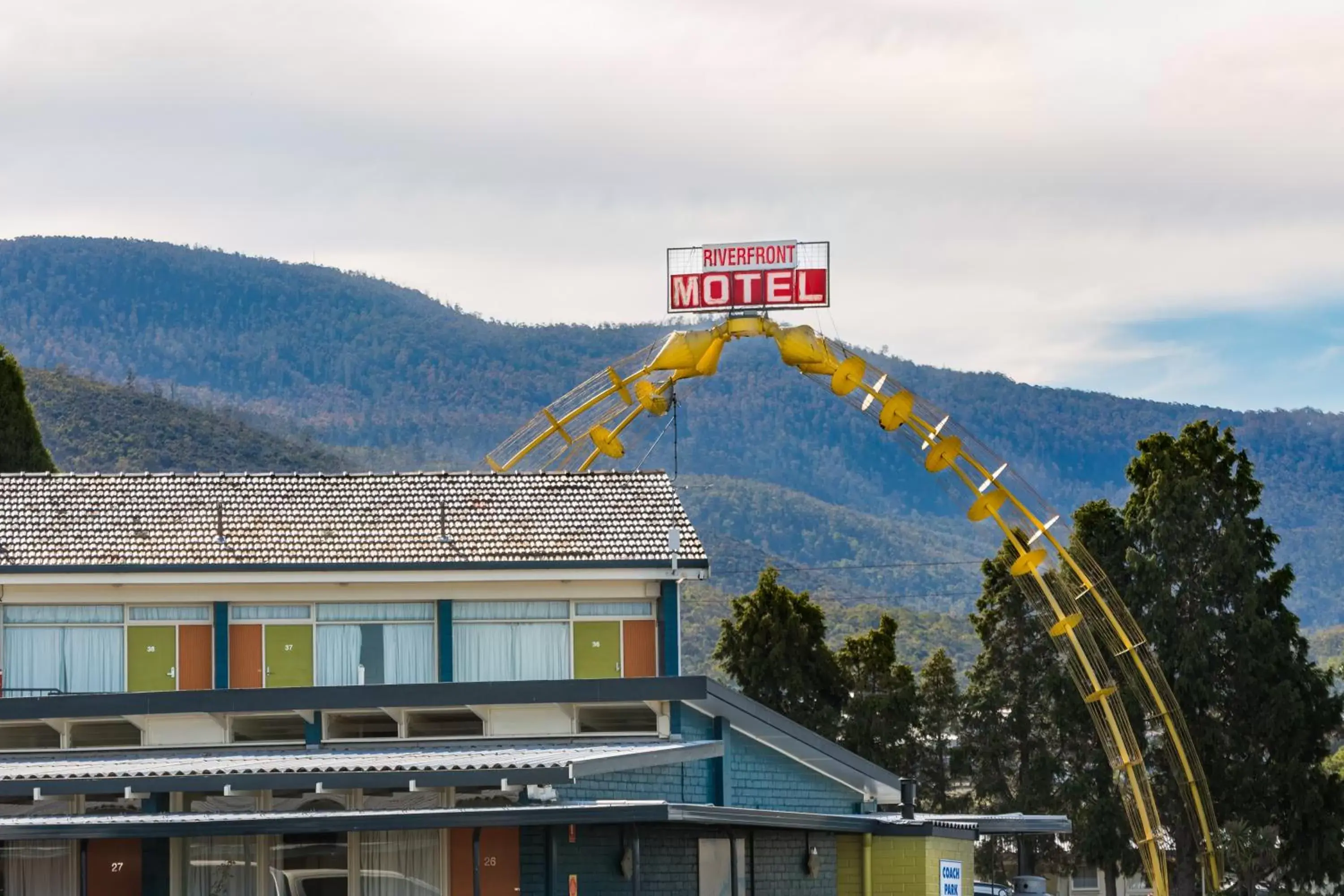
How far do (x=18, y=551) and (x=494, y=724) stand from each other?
12911mm

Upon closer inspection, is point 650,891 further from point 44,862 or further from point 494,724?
point 44,862

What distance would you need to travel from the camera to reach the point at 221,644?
159 ft

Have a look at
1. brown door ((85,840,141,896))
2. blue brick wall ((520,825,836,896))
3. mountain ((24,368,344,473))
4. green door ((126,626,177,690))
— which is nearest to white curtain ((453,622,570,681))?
green door ((126,626,177,690))

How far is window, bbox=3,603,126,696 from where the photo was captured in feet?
159

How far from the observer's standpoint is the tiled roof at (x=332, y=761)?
1367 inches

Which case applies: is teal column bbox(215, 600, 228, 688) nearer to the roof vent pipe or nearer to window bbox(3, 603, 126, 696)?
window bbox(3, 603, 126, 696)

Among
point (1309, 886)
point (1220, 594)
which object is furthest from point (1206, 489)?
point (1309, 886)

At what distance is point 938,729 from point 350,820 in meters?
46.8

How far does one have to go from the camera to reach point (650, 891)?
36594 millimetres

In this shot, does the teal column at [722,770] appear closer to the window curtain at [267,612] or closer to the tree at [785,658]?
the window curtain at [267,612]

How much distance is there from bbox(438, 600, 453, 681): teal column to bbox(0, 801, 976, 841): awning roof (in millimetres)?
14388

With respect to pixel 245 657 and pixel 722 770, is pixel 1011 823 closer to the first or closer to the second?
pixel 722 770

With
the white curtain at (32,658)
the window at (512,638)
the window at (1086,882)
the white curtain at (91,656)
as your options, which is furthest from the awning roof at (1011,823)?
the window at (1086,882)

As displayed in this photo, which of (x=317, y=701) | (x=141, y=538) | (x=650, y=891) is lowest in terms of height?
(x=650, y=891)
